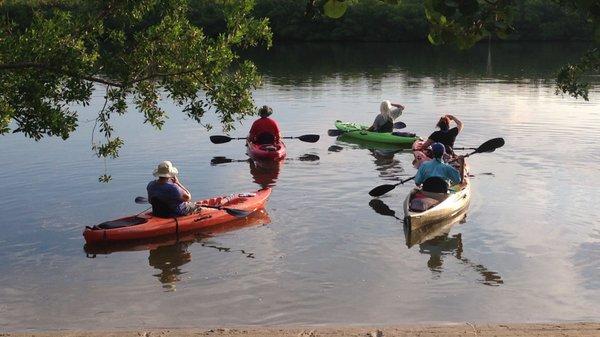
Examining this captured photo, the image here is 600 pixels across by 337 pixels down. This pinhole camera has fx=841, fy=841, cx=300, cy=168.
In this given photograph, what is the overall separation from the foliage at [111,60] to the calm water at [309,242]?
2528 millimetres

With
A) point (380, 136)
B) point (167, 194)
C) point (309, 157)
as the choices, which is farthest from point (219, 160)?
point (167, 194)

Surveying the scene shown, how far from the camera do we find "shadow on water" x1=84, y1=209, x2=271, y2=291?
13.2m

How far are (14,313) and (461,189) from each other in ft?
29.6

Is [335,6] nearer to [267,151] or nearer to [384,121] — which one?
[267,151]

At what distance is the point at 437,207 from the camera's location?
15.2 m

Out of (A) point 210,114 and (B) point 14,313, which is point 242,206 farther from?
Answer: (A) point 210,114

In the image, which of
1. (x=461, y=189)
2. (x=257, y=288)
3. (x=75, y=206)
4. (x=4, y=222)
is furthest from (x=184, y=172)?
(x=257, y=288)

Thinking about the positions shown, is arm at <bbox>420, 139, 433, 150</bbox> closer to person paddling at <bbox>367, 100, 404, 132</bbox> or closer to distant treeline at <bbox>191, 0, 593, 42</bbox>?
person paddling at <bbox>367, 100, 404, 132</bbox>

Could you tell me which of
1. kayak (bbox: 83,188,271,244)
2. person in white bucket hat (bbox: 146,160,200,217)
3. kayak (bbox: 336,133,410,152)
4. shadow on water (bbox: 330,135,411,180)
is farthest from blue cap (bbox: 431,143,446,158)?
kayak (bbox: 336,133,410,152)

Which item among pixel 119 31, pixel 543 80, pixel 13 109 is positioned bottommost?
pixel 543 80

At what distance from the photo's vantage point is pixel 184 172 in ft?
68.8

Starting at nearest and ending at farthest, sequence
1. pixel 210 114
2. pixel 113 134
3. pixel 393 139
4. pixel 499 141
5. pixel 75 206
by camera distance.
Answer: pixel 75 206
pixel 499 141
pixel 393 139
pixel 113 134
pixel 210 114

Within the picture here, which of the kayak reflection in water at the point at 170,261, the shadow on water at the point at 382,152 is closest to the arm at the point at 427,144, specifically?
the shadow on water at the point at 382,152

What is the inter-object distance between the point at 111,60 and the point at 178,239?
543 centimetres
